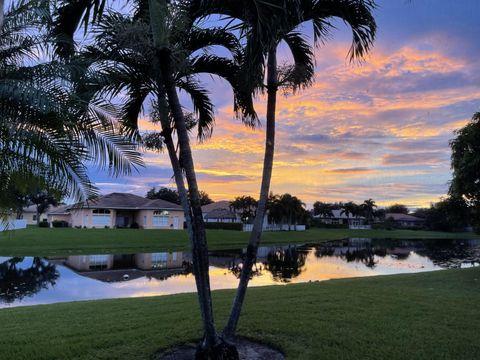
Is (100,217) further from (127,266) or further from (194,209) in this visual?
(194,209)

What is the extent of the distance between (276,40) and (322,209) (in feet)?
368

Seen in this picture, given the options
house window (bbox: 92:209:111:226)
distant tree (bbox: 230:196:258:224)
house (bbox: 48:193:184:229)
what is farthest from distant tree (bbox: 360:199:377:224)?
house window (bbox: 92:209:111:226)

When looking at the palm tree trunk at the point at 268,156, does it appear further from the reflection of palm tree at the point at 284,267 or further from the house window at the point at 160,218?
the house window at the point at 160,218

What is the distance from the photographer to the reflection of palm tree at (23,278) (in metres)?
13.5

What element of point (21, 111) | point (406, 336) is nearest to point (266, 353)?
point (406, 336)

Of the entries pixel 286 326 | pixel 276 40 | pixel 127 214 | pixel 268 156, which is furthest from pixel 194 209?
pixel 127 214

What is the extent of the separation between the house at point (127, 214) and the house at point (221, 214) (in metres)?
19.1

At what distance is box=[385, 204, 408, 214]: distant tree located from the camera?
142750 mm

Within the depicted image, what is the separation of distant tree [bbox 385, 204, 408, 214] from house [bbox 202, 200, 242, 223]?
81.8 metres

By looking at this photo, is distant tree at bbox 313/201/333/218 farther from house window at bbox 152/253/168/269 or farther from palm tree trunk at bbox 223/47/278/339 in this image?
palm tree trunk at bbox 223/47/278/339

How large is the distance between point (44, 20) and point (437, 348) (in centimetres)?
801

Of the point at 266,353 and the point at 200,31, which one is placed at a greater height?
the point at 200,31

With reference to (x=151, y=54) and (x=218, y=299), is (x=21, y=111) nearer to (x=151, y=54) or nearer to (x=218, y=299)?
(x=151, y=54)

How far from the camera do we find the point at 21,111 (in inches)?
227
